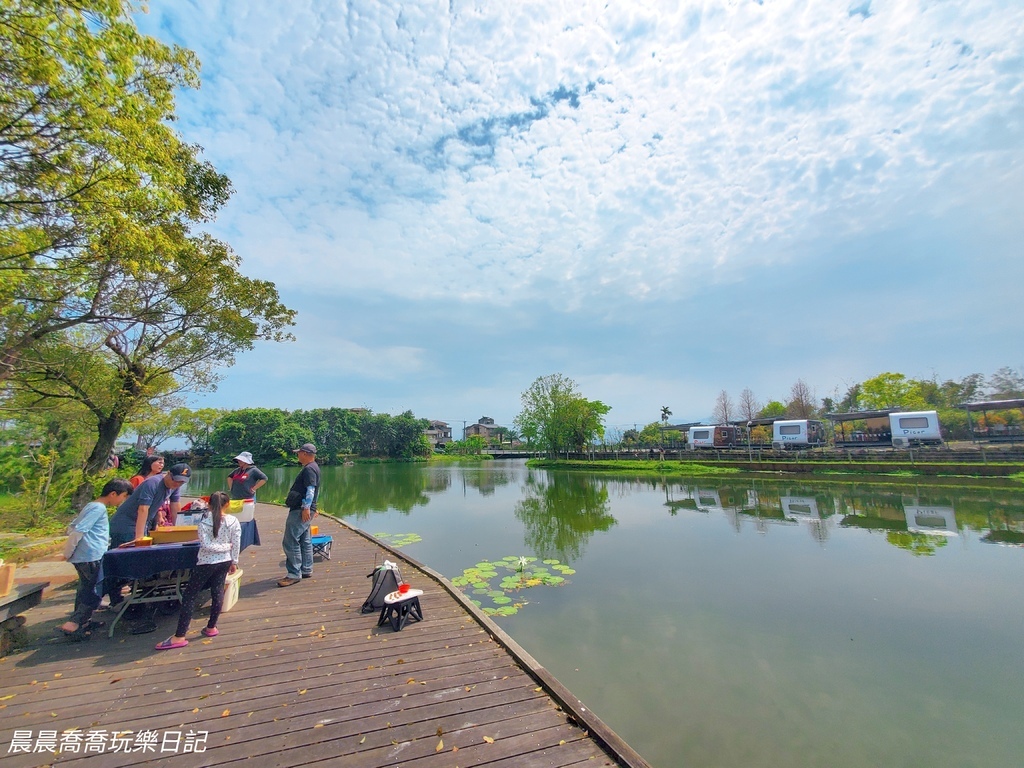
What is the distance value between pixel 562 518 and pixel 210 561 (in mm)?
12168

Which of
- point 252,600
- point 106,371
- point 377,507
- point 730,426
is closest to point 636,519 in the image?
point 377,507

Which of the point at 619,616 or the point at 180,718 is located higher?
the point at 180,718

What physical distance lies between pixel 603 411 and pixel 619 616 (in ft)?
138

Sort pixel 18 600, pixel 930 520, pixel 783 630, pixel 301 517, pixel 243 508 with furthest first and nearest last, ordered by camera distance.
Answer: pixel 930 520 < pixel 243 508 < pixel 783 630 < pixel 301 517 < pixel 18 600

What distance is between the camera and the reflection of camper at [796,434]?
31.4 metres

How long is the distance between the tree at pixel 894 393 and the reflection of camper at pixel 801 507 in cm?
2333

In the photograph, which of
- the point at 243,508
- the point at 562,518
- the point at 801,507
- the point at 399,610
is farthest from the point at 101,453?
the point at 801,507

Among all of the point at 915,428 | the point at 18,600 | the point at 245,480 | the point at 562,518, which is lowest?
the point at 562,518

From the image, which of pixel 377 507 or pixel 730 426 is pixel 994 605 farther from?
pixel 730 426

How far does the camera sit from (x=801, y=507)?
16.3 metres

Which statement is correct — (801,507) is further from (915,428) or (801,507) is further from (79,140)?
(79,140)

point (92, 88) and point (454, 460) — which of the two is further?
point (454, 460)

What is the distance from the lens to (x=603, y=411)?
4731 cm

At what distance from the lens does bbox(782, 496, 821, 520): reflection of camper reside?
14.6m
